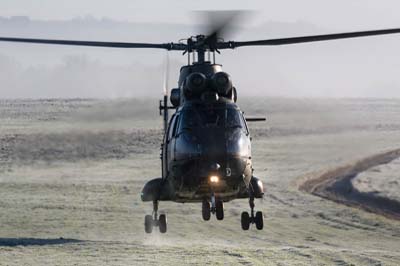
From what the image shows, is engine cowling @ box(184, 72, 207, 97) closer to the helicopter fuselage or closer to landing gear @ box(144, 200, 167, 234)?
the helicopter fuselage

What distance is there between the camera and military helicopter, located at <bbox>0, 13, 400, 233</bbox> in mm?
26578

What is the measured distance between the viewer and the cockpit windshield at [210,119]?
27.2 m

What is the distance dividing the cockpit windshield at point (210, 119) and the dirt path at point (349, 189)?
141ft

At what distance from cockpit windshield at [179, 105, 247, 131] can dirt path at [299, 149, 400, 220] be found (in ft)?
141

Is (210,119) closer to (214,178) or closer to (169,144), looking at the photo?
(214,178)

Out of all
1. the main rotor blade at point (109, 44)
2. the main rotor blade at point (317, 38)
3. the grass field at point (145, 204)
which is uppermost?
the main rotor blade at point (109, 44)

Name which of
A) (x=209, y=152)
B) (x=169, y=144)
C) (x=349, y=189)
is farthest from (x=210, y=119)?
(x=349, y=189)

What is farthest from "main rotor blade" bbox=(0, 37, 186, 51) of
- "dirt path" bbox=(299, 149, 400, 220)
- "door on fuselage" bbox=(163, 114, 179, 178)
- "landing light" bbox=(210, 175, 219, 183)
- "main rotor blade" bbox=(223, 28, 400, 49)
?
"dirt path" bbox=(299, 149, 400, 220)

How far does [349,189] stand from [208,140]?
53156 millimetres

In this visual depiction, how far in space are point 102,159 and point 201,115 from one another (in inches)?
2322

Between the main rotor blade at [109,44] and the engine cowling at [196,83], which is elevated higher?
the main rotor blade at [109,44]

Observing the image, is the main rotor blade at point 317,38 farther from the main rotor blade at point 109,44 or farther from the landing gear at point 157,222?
the landing gear at point 157,222

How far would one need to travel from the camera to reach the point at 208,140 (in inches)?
1048

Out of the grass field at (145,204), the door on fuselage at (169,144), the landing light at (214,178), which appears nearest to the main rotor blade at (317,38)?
the door on fuselage at (169,144)
